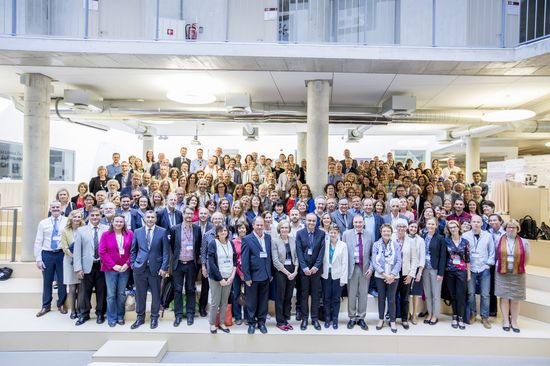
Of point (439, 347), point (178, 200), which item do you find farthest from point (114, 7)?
point (439, 347)

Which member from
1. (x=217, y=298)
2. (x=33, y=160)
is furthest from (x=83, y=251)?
(x=33, y=160)

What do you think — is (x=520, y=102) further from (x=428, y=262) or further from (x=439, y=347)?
(x=439, y=347)

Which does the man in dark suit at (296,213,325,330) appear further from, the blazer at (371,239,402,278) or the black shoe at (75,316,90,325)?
the black shoe at (75,316,90,325)

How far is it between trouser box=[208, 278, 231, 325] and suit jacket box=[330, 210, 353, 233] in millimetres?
1802

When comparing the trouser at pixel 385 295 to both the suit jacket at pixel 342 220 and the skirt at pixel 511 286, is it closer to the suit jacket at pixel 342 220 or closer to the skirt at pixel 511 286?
the suit jacket at pixel 342 220

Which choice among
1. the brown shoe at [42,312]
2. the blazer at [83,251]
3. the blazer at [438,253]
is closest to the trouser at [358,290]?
the blazer at [438,253]

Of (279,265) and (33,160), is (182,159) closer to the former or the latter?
(33,160)

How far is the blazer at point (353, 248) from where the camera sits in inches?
194

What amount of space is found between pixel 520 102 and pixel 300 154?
282 inches

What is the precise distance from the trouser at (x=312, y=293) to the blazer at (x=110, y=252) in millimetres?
2298

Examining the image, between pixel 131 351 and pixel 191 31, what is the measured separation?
5878 mm

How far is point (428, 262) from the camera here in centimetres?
504

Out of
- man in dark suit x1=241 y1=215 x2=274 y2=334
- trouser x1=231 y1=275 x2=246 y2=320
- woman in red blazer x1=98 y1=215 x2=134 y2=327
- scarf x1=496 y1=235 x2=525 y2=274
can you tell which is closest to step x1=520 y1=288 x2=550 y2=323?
scarf x1=496 y1=235 x2=525 y2=274

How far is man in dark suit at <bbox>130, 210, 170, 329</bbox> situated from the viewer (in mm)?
4750
